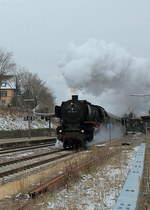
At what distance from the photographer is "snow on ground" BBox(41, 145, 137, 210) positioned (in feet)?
21.0

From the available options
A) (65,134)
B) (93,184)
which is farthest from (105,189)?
(65,134)

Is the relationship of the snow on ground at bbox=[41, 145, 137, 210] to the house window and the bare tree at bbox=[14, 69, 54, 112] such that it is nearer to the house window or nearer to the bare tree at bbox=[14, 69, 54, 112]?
the bare tree at bbox=[14, 69, 54, 112]

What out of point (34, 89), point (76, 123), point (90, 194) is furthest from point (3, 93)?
point (90, 194)

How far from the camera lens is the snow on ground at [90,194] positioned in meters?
6.40

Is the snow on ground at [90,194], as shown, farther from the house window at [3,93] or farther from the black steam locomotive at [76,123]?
the house window at [3,93]

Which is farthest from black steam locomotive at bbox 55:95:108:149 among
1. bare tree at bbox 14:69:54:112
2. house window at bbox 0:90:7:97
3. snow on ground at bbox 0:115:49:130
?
house window at bbox 0:90:7:97

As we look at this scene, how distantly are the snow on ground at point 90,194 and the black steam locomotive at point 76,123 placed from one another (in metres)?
13.1

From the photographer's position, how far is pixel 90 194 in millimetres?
7445

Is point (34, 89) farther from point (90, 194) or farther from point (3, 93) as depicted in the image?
point (90, 194)

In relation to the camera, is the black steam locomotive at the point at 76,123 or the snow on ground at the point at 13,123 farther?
the snow on ground at the point at 13,123

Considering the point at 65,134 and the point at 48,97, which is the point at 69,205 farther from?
the point at 48,97

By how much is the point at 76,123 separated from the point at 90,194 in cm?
1616

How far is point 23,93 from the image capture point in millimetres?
95000

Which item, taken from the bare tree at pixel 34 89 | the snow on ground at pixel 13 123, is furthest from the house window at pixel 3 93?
the snow on ground at pixel 13 123
